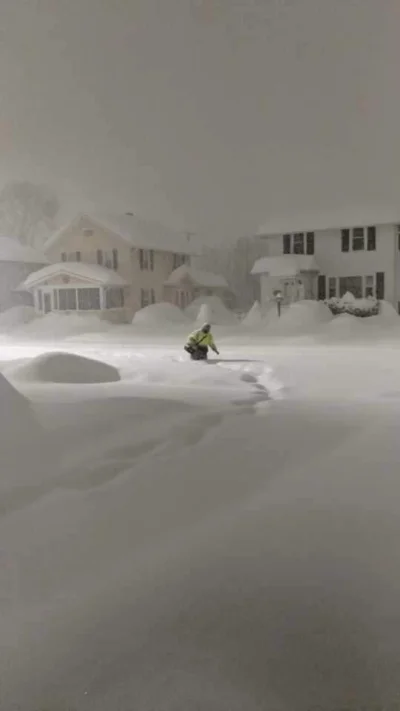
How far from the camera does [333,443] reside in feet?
8.82

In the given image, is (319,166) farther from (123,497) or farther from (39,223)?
(123,497)

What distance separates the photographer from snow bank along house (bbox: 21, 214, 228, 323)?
608 centimetres

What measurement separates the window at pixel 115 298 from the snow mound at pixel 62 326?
0.20 metres

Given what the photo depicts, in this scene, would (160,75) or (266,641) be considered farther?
(160,75)

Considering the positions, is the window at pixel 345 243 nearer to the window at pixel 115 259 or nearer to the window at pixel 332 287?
the window at pixel 332 287

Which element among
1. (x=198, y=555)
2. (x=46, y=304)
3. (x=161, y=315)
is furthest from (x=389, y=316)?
(x=198, y=555)

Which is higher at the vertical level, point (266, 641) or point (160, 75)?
point (160, 75)

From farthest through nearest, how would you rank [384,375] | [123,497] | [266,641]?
1. [384,375]
2. [123,497]
3. [266,641]

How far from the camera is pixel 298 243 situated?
5871 millimetres

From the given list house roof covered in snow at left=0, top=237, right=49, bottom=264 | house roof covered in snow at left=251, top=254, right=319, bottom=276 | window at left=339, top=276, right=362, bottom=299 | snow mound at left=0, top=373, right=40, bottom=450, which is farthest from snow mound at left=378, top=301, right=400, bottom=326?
snow mound at left=0, top=373, right=40, bottom=450

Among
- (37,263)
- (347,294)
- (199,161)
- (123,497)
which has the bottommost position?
(123,497)

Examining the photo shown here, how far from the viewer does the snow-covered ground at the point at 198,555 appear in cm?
136

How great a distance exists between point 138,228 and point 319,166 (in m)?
1.87

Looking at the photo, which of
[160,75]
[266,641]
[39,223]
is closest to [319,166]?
[160,75]
